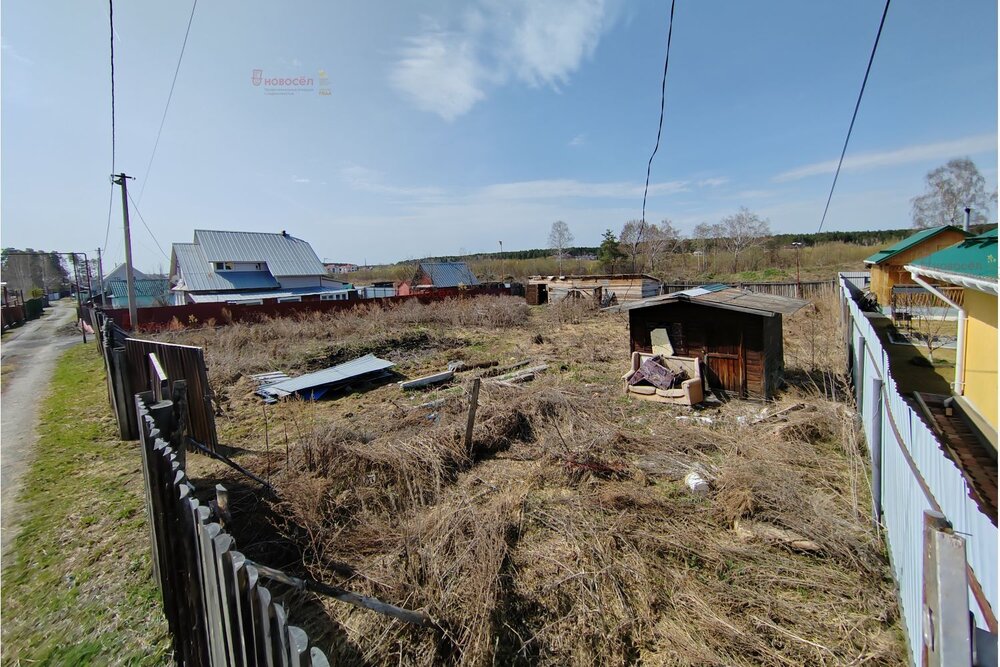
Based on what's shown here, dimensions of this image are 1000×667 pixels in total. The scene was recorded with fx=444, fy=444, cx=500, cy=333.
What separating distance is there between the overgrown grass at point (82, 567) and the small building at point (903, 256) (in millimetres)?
22467

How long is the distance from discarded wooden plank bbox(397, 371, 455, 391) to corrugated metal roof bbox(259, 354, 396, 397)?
93cm

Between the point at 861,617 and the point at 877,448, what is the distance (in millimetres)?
1683

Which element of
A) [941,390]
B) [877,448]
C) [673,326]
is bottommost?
[941,390]

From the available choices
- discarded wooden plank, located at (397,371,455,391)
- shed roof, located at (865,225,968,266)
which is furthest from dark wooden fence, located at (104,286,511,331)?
shed roof, located at (865,225,968,266)

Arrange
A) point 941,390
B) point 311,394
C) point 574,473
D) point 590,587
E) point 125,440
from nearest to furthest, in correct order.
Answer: point 590,587 < point 574,473 < point 125,440 < point 941,390 < point 311,394

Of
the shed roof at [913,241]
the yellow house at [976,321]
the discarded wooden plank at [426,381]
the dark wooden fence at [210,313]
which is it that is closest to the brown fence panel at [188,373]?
the discarded wooden plank at [426,381]

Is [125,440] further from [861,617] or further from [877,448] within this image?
[877,448]

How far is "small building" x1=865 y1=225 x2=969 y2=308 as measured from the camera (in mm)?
16655

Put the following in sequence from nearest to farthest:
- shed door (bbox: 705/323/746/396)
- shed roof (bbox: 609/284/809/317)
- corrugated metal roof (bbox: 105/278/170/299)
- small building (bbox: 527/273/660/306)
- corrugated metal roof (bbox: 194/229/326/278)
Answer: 1. shed roof (bbox: 609/284/809/317)
2. shed door (bbox: 705/323/746/396)
3. small building (bbox: 527/273/660/306)
4. corrugated metal roof (bbox: 194/229/326/278)
5. corrugated metal roof (bbox: 105/278/170/299)

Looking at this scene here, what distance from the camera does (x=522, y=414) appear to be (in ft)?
23.5

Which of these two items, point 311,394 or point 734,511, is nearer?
point 734,511

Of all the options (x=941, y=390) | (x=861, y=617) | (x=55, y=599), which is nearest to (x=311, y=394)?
(x=55, y=599)

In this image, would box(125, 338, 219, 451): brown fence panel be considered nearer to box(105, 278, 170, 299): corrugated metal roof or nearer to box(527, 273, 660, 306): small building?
box(527, 273, 660, 306): small building

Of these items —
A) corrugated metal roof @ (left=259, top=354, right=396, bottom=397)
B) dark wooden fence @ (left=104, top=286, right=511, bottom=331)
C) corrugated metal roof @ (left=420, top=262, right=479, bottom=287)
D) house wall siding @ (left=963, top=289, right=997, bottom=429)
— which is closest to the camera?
house wall siding @ (left=963, top=289, right=997, bottom=429)
